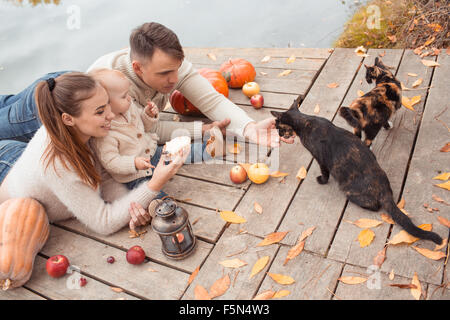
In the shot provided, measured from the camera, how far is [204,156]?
10.3 ft

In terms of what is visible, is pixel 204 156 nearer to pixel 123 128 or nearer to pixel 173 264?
pixel 123 128

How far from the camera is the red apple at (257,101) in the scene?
3.58 metres

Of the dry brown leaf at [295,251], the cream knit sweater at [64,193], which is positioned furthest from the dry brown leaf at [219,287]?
the cream knit sweater at [64,193]

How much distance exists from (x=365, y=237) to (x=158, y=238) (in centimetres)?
139

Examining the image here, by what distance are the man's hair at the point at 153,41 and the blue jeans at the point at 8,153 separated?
48.3 inches

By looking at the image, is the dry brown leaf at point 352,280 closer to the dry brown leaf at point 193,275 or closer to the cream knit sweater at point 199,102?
the dry brown leaf at point 193,275

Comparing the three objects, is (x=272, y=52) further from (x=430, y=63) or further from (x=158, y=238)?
(x=158, y=238)

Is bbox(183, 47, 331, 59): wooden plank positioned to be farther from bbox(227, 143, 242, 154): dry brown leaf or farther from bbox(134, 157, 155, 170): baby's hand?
bbox(134, 157, 155, 170): baby's hand

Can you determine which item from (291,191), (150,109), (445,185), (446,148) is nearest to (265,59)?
(150,109)

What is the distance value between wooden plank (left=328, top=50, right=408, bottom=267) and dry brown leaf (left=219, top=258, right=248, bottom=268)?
0.55 metres

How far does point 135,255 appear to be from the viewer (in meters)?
2.35

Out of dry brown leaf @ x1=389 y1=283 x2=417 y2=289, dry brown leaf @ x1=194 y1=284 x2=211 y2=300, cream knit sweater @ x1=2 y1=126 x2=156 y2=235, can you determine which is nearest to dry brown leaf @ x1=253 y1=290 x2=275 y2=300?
dry brown leaf @ x1=194 y1=284 x2=211 y2=300

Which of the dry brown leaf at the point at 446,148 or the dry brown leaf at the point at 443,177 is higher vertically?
the dry brown leaf at the point at 446,148
